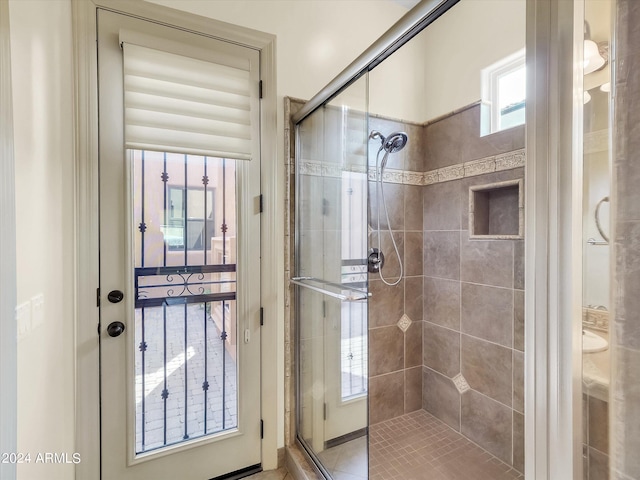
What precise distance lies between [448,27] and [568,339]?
2.37 m

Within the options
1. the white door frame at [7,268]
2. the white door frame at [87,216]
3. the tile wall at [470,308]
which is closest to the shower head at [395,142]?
the tile wall at [470,308]

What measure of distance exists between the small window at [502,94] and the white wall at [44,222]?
2.15 m

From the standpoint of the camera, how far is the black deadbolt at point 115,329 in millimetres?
1447

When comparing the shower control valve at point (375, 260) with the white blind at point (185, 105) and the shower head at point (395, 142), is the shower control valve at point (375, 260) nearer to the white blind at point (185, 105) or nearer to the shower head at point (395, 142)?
the shower head at point (395, 142)

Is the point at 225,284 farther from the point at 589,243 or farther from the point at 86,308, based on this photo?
the point at 589,243

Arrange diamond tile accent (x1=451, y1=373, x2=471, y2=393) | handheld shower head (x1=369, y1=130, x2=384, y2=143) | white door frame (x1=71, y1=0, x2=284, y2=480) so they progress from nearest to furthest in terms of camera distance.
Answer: white door frame (x1=71, y1=0, x2=284, y2=480), diamond tile accent (x1=451, y1=373, x2=471, y2=393), handheld shower head (x1=369, y1=130, x2=384, y2=143)

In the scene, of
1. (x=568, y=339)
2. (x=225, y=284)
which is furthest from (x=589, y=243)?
(x=225, y=284)

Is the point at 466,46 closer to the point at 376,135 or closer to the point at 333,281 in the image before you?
the point at 376,135

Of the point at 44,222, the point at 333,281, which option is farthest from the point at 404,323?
the point at 44,222

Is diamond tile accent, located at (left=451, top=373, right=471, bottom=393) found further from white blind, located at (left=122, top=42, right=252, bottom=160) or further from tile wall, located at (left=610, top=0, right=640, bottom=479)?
white blind, located at (left=122, top=42, right=252, bottom=160)

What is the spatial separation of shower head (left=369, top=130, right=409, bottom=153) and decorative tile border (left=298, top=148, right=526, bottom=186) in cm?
15

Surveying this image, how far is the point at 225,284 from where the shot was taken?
1.69 metres

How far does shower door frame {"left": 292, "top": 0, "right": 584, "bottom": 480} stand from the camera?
590mm

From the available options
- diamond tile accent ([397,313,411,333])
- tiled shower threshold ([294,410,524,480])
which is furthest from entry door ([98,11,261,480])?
diamond tile accent ([397,313,411,333])
